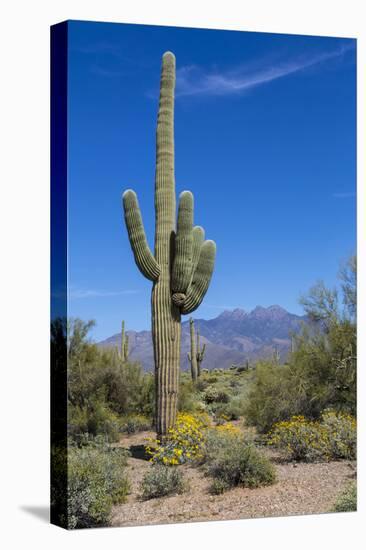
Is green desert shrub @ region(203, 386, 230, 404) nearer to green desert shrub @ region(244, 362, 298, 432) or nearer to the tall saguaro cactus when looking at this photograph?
green desert shrub @ region(244, 362, 298, 432)

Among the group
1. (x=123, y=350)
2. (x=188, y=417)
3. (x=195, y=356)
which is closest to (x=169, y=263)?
(x=188, y=417)

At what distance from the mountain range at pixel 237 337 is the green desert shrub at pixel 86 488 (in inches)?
124

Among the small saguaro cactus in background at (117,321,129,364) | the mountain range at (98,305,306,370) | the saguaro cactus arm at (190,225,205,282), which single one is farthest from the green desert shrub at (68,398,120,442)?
the saguaro cactus arm at (190,225,205,282)

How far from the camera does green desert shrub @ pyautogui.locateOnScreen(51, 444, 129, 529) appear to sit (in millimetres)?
11383

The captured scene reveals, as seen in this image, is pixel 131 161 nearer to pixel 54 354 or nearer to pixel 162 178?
pixel 162 178

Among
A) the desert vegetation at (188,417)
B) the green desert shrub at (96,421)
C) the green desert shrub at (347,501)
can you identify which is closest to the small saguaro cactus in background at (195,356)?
the desert vegetation at (188,417)

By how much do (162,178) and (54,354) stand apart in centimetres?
338

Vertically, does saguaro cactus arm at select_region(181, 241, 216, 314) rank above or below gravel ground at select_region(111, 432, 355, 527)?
above

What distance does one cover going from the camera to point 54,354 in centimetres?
1186

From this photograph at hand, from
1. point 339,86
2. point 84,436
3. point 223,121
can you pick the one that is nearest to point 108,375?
point 84,436

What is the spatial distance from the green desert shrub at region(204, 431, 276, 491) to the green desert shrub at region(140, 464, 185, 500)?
0.51m

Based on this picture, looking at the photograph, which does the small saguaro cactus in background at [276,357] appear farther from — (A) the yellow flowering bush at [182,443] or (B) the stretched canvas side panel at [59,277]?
(B) the stretched canvas side panel at [59,277]

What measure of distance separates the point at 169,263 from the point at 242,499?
350 cm

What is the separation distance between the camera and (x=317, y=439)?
1426 cm
